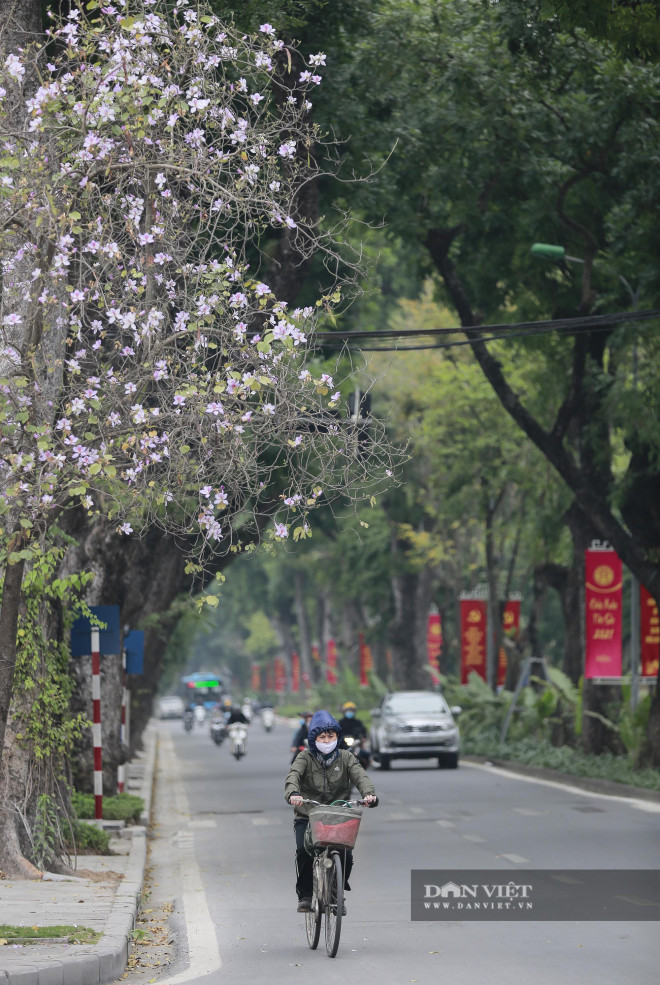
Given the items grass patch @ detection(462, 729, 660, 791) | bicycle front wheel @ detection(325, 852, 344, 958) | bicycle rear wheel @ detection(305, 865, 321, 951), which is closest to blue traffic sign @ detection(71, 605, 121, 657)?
bicycle rear wheel @ detection(305, 865, 321, 951)

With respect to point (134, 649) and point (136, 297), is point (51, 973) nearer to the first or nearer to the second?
point (136, 297)

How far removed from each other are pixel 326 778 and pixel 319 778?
0.16 feet

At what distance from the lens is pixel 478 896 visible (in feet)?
41.0

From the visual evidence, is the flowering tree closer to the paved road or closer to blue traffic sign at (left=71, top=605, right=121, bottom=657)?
the paved road

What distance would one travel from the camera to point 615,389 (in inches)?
911

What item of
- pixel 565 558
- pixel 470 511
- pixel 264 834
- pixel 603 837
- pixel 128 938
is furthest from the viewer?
pixel 470 511

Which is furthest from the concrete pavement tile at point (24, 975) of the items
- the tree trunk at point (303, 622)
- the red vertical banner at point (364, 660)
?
the tree trunk at point (303, 622)

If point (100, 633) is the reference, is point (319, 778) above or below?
below

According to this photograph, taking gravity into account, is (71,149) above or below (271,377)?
above

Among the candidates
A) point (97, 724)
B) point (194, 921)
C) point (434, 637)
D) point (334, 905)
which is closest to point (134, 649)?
point (97, 724)

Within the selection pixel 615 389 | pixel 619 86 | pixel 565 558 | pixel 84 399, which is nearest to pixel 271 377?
pixel 84 399

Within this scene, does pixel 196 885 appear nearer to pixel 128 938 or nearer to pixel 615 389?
pixel 128 938

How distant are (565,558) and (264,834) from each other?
57.5 ft

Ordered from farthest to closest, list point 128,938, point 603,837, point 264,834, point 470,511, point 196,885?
point 470,511, point 264,834, point 603,837, point 196,885, point 128,938
